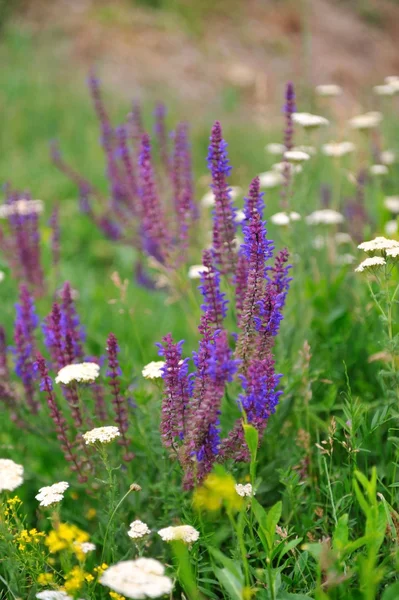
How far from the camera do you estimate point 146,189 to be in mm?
2768

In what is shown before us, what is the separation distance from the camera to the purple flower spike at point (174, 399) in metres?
1.77

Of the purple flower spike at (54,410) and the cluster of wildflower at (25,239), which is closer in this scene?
the purple flower spike at (54,410)

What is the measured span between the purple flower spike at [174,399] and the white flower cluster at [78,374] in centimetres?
26

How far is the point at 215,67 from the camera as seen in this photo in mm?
10367

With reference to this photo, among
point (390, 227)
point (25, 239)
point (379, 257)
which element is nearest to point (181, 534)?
point (379, 257)

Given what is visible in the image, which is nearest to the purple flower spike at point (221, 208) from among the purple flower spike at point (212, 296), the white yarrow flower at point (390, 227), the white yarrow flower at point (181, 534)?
the purple flower spike at point (212, 296)

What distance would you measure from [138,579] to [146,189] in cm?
175

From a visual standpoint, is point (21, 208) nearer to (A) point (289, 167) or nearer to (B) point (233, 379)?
(A) point (289, 167)

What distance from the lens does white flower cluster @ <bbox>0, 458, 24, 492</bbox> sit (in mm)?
1583

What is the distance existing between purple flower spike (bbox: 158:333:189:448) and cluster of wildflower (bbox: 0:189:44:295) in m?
1.81

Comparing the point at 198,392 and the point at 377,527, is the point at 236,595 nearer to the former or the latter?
→ the point at 377,527

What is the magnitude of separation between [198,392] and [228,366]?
0.28 metres

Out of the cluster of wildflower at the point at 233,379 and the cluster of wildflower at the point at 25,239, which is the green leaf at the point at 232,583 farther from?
the cluster of wildflower at the point at 25,239

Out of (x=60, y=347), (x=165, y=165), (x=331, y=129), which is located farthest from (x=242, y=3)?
(x=60, y=347)
